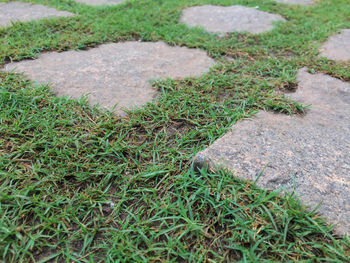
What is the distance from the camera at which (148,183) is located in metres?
1.12

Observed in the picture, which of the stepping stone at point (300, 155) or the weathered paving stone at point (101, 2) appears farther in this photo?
the weathered paving stone at point (101, 2)

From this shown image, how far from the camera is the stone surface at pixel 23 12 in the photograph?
2480 mm

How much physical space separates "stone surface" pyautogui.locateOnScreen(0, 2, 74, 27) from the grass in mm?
692

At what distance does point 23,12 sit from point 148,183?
237 cm

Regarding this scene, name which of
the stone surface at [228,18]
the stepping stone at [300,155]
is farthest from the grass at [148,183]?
the stone surface at [228,18]

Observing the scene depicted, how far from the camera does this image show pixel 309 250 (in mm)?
895

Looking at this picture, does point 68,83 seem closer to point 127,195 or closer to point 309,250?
point 127,195

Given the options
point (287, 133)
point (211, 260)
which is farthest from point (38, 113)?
point (287, 133)

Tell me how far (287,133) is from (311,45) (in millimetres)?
1252

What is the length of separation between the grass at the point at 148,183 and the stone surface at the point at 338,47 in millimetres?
162

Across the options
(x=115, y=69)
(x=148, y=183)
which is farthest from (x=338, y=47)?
(x=148, y=183)

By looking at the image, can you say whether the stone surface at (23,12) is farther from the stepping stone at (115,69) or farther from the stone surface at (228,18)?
the stone surface at (228,18)

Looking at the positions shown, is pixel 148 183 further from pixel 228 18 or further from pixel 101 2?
pixel 101 2

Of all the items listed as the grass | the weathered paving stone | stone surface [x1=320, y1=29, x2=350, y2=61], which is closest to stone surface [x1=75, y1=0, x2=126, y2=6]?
the weathered paving stone
